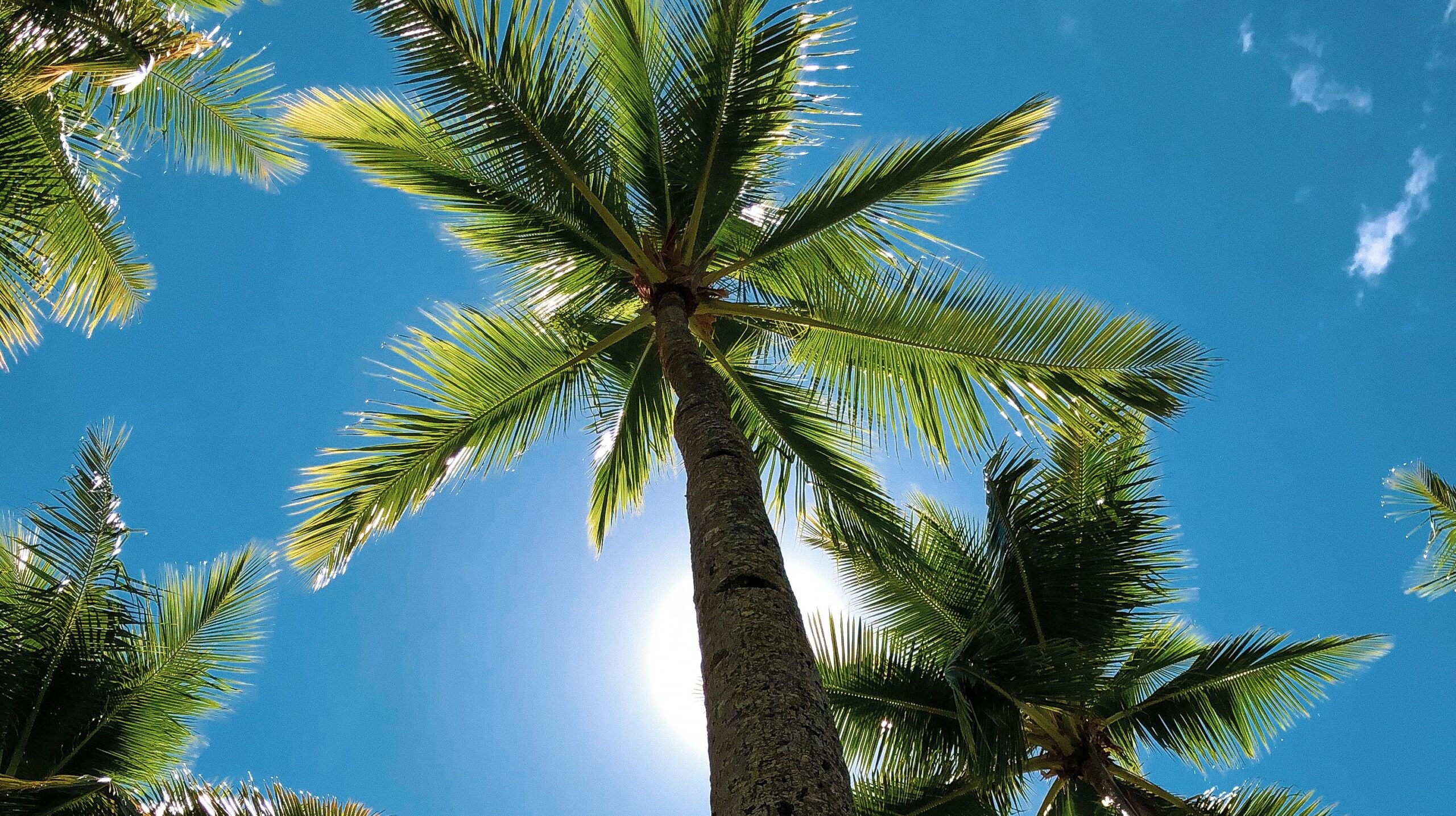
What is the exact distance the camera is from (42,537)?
6762 mm

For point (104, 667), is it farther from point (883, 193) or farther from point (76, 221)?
point (883, 193)

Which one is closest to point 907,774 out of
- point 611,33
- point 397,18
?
point 611,33

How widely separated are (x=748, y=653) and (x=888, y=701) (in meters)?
4.40

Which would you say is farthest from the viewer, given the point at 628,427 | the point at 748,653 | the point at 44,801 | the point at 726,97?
the point at 628,427

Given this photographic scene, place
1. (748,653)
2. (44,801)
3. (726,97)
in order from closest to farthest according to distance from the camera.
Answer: (748,653)
(44,801)
(726,97)

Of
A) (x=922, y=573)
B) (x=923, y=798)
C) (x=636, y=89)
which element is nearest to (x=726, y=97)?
(x=636, y=89)

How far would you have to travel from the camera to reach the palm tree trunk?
9.14 ft

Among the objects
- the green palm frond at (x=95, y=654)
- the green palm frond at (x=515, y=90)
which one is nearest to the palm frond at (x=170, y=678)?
the green palm frond at (x=95, y=654)

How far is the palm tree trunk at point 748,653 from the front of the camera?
2.79 meters

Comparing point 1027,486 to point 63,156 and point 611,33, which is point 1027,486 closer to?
point 611,33

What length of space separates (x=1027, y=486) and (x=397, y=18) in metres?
5.52

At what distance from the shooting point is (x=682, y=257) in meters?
6.79

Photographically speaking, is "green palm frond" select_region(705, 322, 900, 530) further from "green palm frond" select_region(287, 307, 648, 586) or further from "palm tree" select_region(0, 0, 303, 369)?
"palm tree" select_region(0, 0, 303, 369)

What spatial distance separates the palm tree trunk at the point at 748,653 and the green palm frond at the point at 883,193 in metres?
2.29
